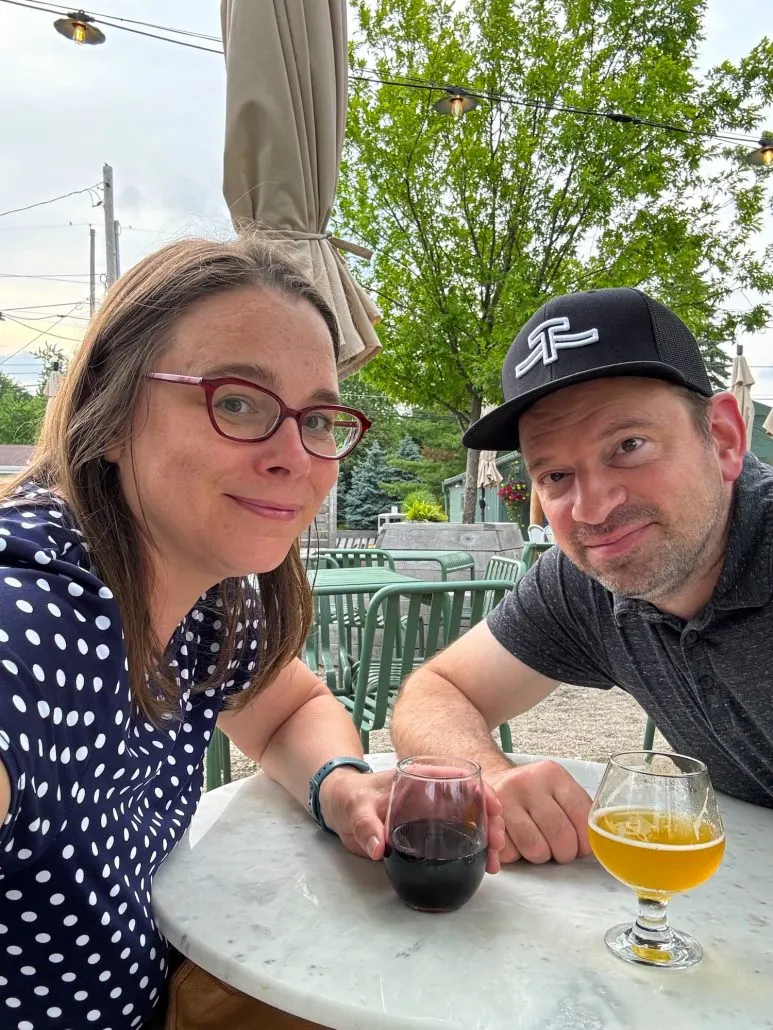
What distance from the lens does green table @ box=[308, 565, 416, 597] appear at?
3.60 metres

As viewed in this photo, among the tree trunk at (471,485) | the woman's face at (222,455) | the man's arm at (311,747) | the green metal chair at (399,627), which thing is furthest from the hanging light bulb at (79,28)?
the man's arm at (311,747)

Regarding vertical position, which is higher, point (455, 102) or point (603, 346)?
point (455, 102)

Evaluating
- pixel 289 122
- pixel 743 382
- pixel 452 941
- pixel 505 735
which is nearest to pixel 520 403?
pixel 452 941

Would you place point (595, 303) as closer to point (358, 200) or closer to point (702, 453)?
point (702, 453)

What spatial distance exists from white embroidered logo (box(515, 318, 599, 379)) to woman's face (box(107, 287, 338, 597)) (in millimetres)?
562

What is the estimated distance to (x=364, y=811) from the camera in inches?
45.9

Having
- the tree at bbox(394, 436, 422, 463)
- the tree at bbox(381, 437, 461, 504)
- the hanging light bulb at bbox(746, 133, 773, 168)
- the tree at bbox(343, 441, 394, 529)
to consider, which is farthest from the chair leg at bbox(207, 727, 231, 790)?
the tree at bbox(394, 436, 422, 463)

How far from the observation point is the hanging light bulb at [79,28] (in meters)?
7.60

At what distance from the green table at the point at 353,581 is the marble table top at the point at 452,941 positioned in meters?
2.33

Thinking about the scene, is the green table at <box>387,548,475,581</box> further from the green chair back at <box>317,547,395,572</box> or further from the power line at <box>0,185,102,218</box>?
the power line at <box>0,185,102,218</box>

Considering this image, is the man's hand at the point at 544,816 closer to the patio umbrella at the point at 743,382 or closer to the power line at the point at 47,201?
the patio umbrella at the point at 743,382

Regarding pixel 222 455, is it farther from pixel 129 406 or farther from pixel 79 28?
pixel 79 28

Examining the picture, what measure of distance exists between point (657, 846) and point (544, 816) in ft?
1.02

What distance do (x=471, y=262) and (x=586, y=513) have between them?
1093 cm
